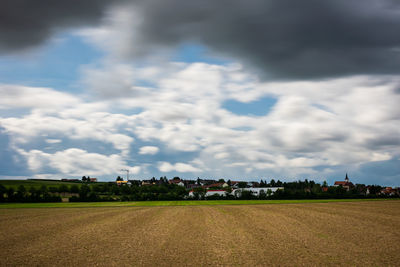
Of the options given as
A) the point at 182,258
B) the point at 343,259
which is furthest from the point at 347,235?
the point at 182,258

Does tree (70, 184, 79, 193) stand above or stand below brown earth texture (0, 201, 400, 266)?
above

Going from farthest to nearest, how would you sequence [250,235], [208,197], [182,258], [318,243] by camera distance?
1. [208,197]
2. [250,235]
3. [318,243]
4. [182,258]

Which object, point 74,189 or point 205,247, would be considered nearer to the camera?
point 205,247

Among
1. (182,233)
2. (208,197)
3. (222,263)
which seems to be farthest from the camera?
(208,197)

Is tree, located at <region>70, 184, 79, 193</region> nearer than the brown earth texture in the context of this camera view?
No

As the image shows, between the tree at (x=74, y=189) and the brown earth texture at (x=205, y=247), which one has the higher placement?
the tree at (x=74, y=189)

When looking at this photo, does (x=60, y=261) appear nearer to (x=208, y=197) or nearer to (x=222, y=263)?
(x=222, y=263)

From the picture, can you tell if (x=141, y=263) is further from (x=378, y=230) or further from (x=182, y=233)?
(x=378, y=230)

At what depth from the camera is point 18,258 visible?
18.3 m

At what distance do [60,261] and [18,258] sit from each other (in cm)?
277

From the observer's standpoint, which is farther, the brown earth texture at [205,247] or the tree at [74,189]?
the tree at [74,189]

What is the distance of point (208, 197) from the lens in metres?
111

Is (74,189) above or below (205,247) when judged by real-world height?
above

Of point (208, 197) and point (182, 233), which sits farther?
point (208, 197)
